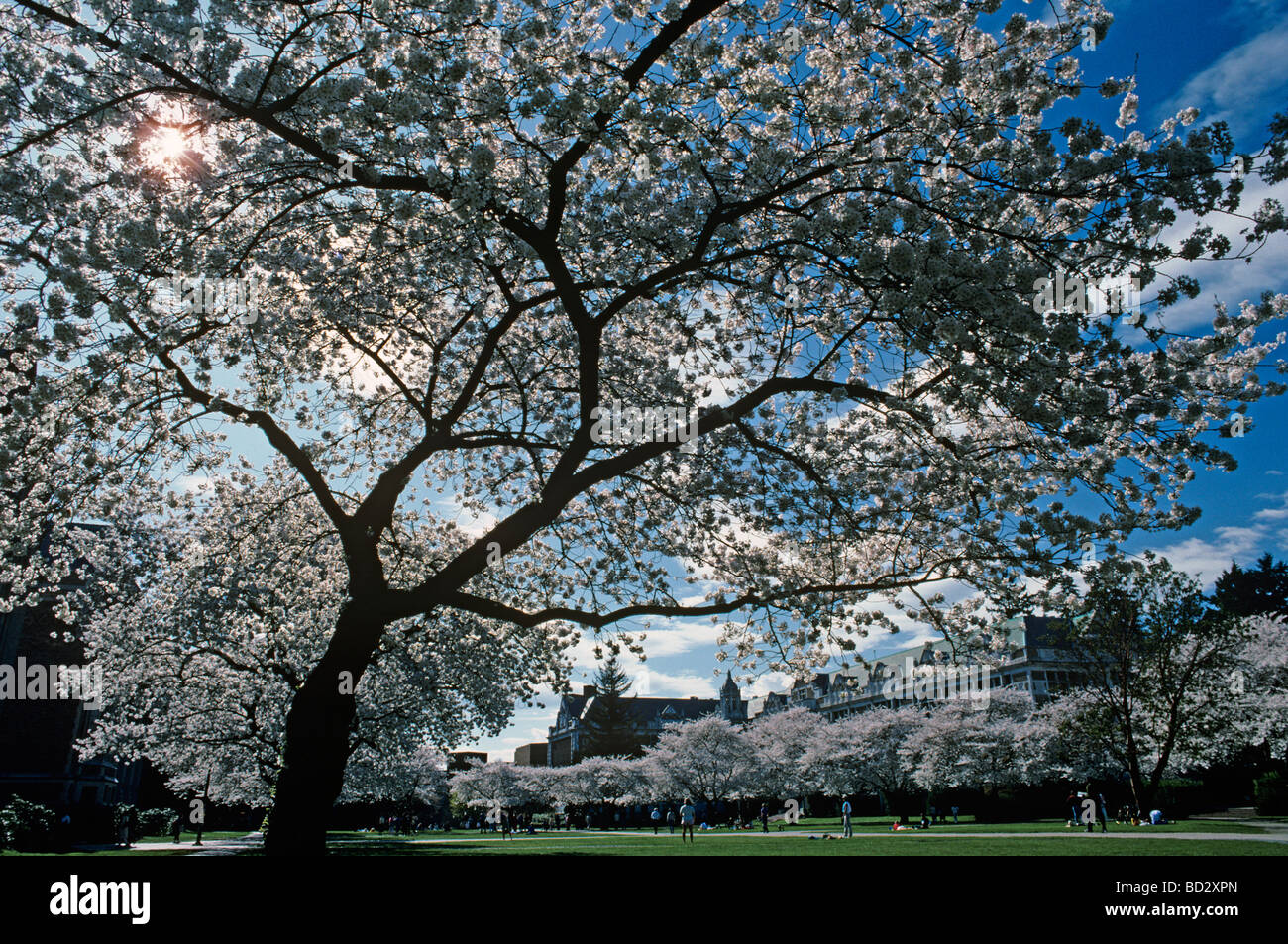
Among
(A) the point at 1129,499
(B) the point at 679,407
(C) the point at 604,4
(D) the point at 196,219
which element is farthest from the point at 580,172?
(A) the point at 1129,499

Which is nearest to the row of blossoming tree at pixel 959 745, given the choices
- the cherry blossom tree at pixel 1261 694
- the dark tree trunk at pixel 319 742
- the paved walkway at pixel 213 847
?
the cherry blossom tree at pixel 1261 694

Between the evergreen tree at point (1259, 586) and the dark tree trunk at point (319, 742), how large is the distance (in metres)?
91.2

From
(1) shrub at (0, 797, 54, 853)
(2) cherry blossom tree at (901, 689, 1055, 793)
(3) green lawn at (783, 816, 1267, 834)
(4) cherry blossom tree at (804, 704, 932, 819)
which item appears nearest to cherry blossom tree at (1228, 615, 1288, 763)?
(3) green lawn at (783, 816, 1267, 834)

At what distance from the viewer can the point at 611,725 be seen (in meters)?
102

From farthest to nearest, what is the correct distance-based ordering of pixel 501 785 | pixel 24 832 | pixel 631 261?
pixel 501 785 → pixel 24 832 → pixel 631 261

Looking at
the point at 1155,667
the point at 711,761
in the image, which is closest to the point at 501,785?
the point at 711,761

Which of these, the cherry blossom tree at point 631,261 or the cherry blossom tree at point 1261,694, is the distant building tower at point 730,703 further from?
the cherry blossom tree at point 631,261

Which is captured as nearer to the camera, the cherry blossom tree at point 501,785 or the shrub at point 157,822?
the shrub at point 157,822

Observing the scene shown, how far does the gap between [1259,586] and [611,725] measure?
7839 cm

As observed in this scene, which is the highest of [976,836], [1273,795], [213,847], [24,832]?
[24,832]

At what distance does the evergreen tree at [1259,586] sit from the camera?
7731 centimetres

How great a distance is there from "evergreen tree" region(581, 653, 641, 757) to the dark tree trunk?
86426mm

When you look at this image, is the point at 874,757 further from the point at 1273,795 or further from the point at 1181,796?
the point at 1273,795
